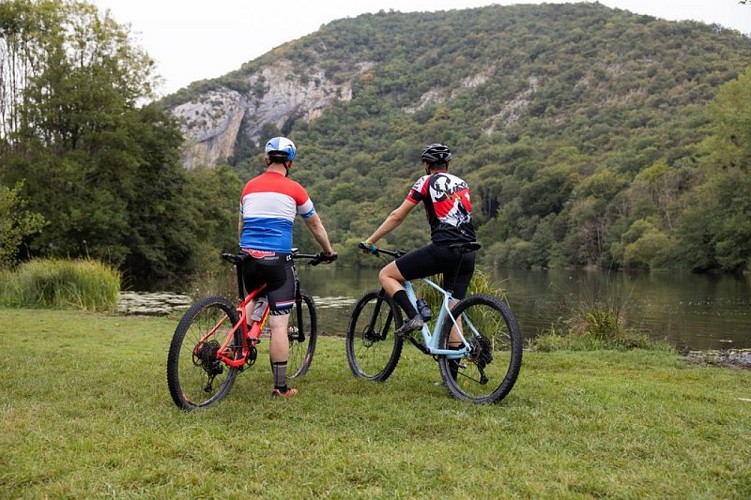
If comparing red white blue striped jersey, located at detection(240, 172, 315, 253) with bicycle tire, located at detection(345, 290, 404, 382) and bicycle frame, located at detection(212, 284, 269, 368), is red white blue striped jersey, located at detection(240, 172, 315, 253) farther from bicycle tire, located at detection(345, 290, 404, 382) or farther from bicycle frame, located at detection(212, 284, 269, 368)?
bicycle tire, located at detection(345, 290, 404, 382)

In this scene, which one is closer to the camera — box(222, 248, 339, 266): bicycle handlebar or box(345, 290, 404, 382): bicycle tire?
box(222, 248, 339, 266): bicycle handlebar

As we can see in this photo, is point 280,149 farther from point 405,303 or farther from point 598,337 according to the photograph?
point 598,337

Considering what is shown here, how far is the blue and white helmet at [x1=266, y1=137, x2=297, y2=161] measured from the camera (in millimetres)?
5434

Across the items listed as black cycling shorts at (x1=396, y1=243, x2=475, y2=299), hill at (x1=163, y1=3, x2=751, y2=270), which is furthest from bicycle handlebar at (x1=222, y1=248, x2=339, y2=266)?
hill at (x1=163, y1=3, x2=751, y2=270)

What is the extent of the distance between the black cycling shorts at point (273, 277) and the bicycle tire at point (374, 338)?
1174mm

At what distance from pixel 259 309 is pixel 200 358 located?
0.65 m

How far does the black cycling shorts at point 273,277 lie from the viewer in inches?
205

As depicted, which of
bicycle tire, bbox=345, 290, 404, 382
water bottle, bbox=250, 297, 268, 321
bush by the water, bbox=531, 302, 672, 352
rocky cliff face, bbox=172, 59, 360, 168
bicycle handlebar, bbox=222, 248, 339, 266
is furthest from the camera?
rocky cliff face, bbox=172, 59, 360, 168

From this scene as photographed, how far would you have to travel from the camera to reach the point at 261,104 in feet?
584

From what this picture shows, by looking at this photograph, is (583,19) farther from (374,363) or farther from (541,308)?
(374,363)

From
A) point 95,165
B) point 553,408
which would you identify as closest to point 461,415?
point 553,408

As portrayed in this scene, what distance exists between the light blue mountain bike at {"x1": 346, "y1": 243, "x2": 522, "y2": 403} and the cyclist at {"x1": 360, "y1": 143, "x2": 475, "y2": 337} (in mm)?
113

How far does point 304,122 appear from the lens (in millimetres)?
161625

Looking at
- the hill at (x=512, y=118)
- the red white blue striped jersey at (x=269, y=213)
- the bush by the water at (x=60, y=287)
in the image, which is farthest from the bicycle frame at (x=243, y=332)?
the hill at (x=512, y=118)
